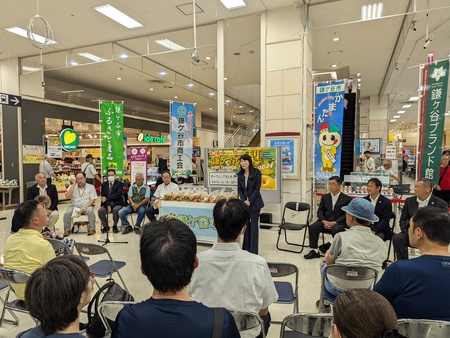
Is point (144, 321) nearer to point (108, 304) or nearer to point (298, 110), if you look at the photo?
point (108, 304)

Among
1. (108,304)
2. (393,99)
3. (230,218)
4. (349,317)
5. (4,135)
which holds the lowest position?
(108,304)

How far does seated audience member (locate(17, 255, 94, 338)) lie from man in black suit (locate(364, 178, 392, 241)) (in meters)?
3.91

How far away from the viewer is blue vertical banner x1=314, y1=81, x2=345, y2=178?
5.93 m

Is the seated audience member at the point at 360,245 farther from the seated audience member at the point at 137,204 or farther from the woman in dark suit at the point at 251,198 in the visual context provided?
the seated audience member at the point at 137,204

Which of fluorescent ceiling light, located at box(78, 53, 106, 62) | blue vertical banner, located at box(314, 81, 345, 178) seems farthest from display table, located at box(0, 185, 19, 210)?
blue vertical banner, located at box(314, 81, 345, 178)

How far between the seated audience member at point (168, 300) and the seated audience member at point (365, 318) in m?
0.36

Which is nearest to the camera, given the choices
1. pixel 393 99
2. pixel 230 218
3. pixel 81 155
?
pixel 230 218

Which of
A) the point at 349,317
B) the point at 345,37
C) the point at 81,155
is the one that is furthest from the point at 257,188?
the point at 81,155

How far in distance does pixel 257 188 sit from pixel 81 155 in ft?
46.3

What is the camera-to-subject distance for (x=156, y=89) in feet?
43.2

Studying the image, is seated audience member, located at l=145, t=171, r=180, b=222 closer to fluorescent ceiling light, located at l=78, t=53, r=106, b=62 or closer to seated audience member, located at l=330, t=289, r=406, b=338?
seated audience member, located at l=330, t=289, r=406, b=338

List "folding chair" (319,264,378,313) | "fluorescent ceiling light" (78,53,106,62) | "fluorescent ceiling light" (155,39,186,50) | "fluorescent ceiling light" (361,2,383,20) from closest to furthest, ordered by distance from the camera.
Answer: "folding chair" (319,264,378,313) < "fluorescent ceiling light" (361,2,383,20) < "fluorescent ceiling light" (155,39,186,50) < "fluorescent ceiling light" (78,53,106,62)

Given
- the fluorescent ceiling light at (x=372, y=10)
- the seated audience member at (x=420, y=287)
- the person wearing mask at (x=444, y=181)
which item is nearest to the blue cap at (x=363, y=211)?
the seated audience member at (x=420, y=287)

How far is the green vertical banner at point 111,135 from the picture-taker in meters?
7.61
